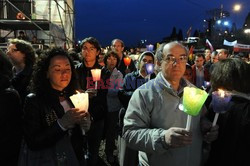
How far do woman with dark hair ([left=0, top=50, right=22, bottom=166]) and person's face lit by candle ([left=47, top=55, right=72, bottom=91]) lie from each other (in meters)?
0.39

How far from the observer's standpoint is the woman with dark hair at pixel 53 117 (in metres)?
2.40

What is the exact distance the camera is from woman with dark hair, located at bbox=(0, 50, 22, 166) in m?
2.56

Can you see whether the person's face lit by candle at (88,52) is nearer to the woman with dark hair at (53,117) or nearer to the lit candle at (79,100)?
the woman with dark hair at (53,117)

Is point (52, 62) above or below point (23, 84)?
above

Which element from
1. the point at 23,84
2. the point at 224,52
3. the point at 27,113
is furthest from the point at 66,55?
the point at 224,52

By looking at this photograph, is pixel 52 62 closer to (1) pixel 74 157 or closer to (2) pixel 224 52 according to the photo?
(1) pixel 74 157

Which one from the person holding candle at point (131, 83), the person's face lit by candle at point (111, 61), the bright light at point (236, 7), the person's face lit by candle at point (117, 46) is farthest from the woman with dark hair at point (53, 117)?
the bright light at point (236, 7)

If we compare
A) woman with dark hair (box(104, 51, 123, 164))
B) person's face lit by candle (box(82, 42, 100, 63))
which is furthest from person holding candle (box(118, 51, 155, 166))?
person's face lit by candle (box(82, 42, 100, 63))

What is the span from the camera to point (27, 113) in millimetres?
2498

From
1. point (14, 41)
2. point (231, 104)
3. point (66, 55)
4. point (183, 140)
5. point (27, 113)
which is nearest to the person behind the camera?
point (183, 140)

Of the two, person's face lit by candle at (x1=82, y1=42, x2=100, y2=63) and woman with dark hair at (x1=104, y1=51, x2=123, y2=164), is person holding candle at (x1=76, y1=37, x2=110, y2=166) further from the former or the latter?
woman with dark hair at (x1=104, y1=51, x2=123, y2=164)

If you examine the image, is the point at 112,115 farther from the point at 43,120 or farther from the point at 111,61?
the point at 43,120

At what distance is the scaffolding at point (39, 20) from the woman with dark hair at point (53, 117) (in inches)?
348

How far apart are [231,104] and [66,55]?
174 cm
